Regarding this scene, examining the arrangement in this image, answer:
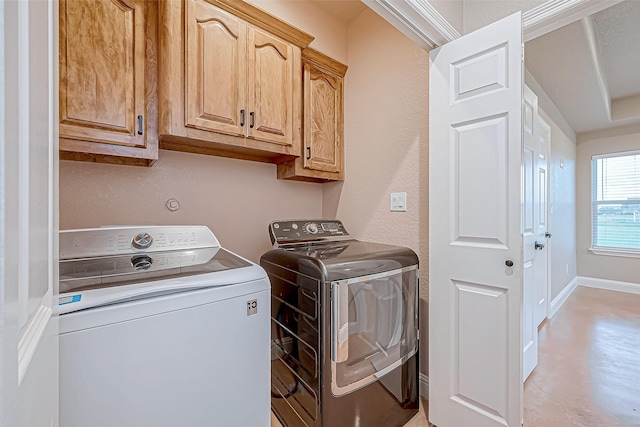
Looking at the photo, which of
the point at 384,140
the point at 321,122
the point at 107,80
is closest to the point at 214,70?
the point at 107,80

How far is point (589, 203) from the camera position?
4523 mm

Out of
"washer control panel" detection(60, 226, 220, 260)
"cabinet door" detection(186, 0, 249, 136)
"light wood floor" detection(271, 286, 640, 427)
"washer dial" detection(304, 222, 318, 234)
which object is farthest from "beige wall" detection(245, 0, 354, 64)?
"light wood floor" detection(271, 286, 640, 427)

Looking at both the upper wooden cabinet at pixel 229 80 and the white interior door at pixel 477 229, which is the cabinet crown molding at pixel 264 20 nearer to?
the upper wooden cabinet at pixel 229 80

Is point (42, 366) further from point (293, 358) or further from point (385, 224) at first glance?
point (385, 224)

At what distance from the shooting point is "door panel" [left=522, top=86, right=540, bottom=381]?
6.62ft

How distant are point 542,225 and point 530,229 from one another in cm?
67

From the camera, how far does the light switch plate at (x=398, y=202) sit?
1.90 metres

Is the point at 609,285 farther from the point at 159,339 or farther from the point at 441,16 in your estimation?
the point at 159,339

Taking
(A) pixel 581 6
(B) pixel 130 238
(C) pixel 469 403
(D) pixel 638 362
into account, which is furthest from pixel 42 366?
(D) pixel 638 362

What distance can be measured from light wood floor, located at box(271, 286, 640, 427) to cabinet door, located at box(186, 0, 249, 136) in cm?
174

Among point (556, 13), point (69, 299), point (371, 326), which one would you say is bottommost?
point (371, 326)

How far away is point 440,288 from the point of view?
4.94 ft

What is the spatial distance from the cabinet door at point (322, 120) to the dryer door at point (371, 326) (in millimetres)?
1020

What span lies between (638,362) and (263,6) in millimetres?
3912
